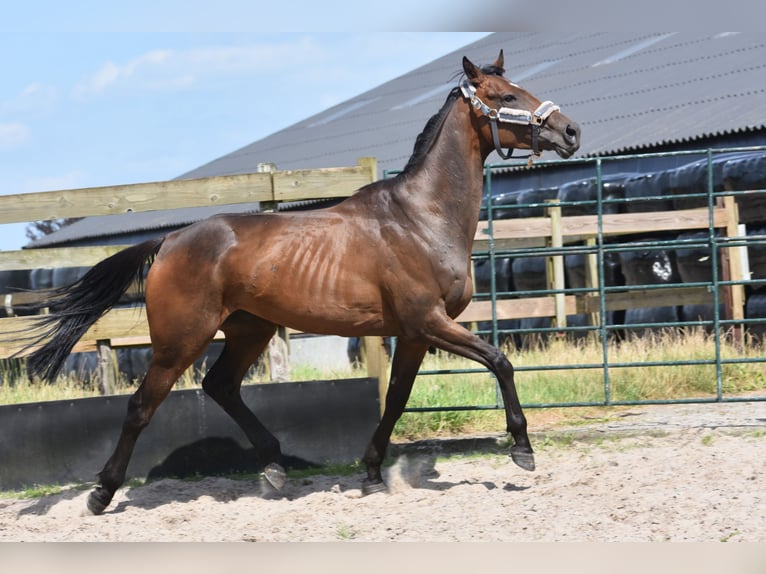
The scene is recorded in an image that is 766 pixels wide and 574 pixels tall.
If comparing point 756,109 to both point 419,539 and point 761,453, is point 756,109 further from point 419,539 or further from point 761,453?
point 419,539

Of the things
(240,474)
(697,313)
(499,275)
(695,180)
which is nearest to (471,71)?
(240,474)

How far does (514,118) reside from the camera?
5391mm

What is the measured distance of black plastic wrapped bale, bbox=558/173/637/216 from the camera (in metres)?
12.1

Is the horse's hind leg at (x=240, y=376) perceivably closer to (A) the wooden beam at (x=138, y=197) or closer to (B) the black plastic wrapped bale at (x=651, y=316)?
(A) the wooden beam at (x=138, y=197)

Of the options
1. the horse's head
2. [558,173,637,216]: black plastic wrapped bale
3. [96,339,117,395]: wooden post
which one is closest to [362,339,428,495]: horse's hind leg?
the horse's head

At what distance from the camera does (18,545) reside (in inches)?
176

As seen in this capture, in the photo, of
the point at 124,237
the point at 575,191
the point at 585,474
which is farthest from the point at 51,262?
the point at 124,237

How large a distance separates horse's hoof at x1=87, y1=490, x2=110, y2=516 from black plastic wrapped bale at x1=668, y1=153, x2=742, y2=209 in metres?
7.86

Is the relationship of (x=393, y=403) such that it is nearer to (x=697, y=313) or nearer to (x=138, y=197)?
(x=138, y=197)

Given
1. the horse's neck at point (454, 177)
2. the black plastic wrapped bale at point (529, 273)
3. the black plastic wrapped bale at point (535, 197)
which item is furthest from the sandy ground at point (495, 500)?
the black plastic wrapped bale at point (535, 197)

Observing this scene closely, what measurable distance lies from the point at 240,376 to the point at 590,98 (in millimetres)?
15438

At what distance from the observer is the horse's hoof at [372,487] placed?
5551 mm

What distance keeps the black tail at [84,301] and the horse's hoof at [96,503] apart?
2.58 feet

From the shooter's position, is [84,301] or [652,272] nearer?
[84,301]
